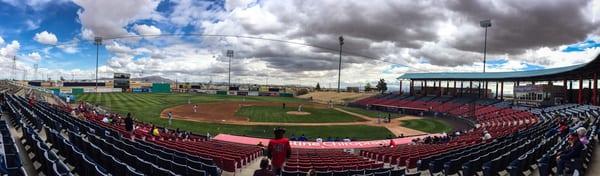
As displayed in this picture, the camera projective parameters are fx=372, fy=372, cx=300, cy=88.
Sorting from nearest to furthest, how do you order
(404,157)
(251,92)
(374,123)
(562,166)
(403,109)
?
(562,166)
(404,157)
(374,123)
(403,109)
(251,92)

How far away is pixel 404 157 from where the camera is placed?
14055 millimetres

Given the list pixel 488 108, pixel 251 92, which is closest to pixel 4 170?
pixel 488 108

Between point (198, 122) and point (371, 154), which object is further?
point (198, 122)

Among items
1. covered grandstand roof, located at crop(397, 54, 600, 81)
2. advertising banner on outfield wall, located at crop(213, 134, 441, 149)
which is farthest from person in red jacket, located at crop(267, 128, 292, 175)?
covered grandstand roof, located at crop(397, 54, 600, 81)

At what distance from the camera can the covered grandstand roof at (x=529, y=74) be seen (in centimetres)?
3478

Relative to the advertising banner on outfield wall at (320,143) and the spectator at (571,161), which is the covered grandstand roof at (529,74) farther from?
the spectator at (571,161)

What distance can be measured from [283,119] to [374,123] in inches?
410

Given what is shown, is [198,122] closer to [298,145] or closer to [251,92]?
[298,145]

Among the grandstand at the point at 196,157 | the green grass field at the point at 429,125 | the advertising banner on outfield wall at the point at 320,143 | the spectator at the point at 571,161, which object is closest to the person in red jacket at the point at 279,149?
the grandstand at the point at 196,157

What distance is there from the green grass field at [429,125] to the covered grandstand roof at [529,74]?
1264 cm

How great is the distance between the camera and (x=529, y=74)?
45594mm

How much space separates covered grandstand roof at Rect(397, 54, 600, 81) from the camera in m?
34.8

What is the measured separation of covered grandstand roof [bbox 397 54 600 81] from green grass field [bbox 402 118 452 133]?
1264cm

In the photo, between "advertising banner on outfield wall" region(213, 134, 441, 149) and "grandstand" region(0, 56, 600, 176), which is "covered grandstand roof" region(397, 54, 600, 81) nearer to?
"advertising banner on outfield wall" region(213, 134, 441, 149)
